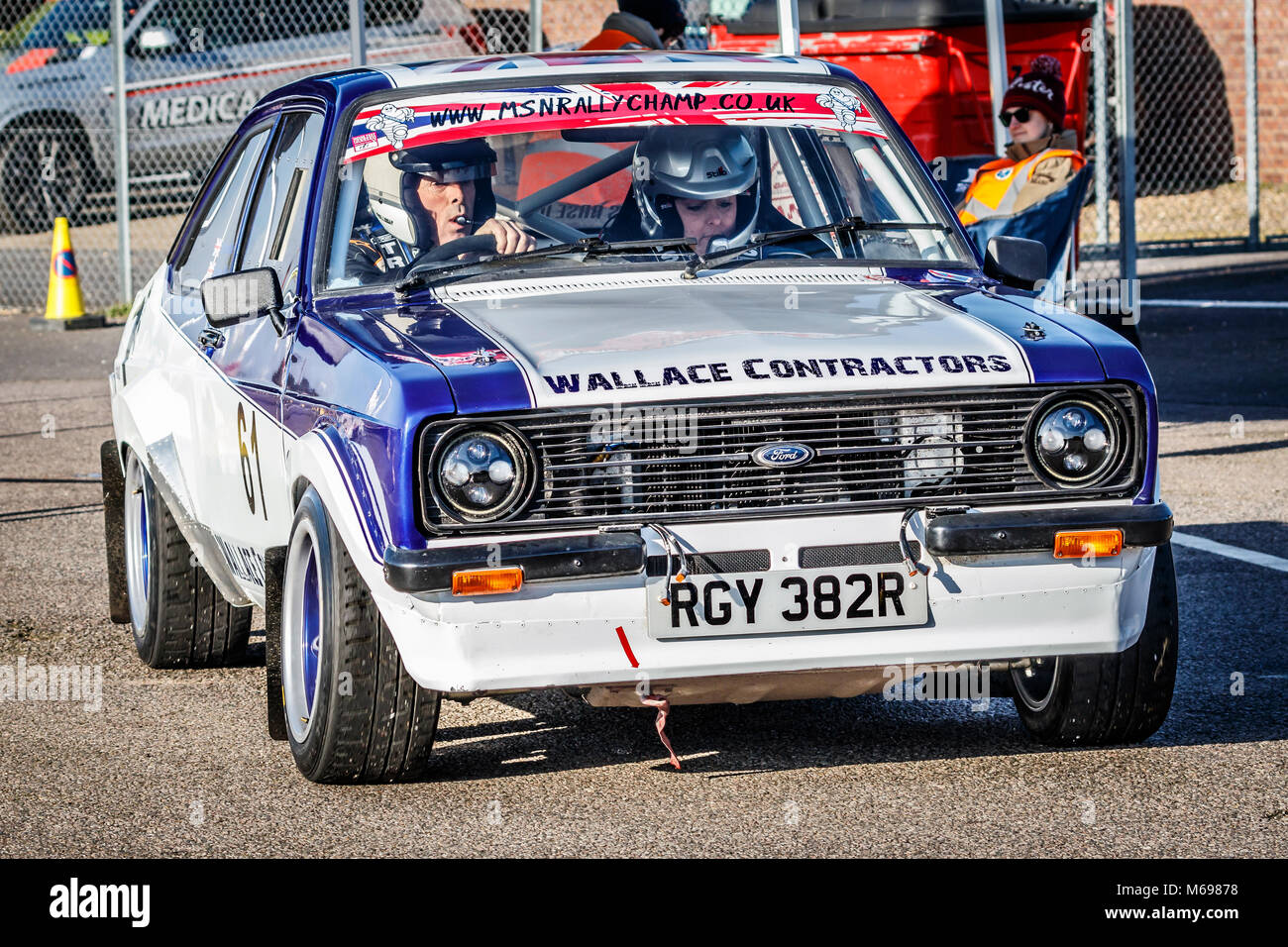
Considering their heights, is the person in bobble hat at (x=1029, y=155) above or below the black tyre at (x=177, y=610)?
above

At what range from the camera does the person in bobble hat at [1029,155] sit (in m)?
7.79

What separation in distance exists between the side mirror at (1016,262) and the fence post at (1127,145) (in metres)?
6.61

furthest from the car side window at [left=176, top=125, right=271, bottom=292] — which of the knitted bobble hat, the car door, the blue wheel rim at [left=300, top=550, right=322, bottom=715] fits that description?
the knitted bobble hat

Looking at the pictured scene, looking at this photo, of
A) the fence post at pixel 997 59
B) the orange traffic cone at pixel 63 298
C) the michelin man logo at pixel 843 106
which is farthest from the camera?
the orange traffic cone at pixel 63 298

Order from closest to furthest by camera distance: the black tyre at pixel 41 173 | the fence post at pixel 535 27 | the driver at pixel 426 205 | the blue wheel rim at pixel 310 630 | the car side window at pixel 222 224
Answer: the blue wheel rim at pixel 310 630
the driver at pixel 426 205
the car side window at pixel 222 224
the fence post at pixel 535 27
the black tyre at pixel 41 173

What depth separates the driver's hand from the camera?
5.30 meters

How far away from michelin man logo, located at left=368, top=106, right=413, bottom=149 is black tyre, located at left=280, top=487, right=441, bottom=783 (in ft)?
3.83

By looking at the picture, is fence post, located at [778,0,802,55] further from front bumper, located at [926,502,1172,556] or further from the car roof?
front bumper, located at [926,502,1172,556]

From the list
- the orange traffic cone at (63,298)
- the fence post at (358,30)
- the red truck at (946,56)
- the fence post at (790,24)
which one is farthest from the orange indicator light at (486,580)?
the orange traffic cone at (63,298)

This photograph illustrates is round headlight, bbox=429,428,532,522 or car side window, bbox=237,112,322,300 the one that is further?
car side window, bbox=237,112,322,300

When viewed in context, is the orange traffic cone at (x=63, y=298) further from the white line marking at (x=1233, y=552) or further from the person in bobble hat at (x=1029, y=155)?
the white line marking at (x=1233, y=552)

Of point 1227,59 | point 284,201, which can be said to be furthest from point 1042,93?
point 1227,59

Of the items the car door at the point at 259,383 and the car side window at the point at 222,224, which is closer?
the car door at the point at 259,383
